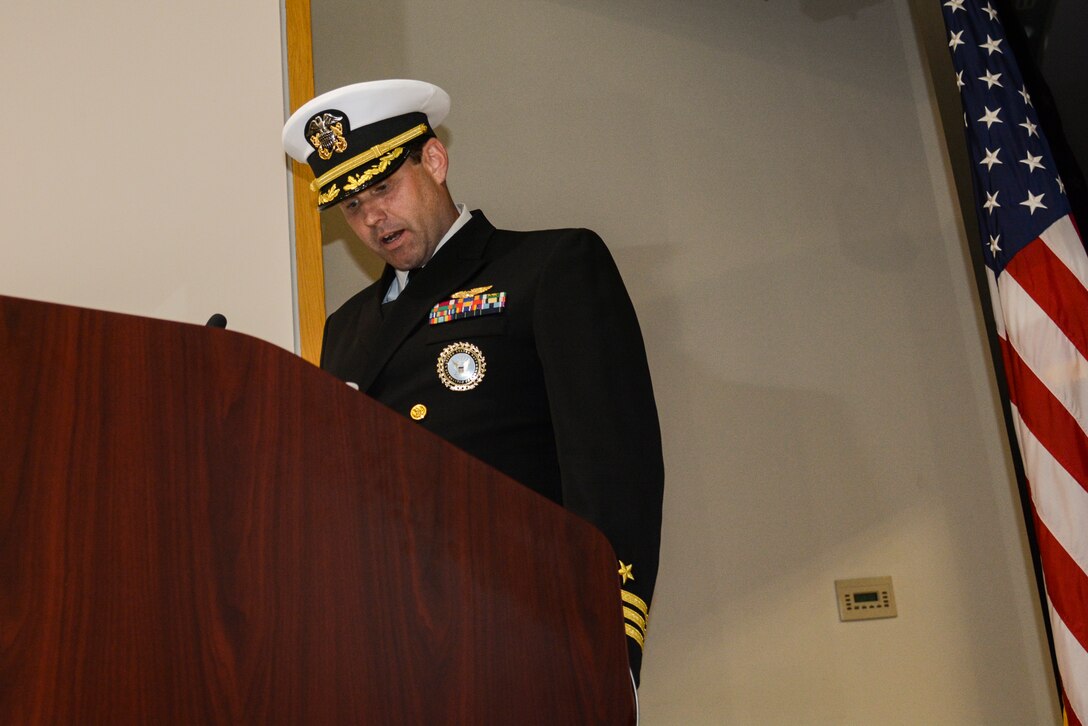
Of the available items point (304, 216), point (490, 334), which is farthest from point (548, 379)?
point (304, 216)

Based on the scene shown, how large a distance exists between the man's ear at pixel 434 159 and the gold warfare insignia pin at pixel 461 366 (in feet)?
1.14

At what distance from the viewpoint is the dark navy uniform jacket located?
1179mm

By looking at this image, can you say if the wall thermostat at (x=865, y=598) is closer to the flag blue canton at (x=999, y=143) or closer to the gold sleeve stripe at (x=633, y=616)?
the flag blue canton at (x=999, y=143)

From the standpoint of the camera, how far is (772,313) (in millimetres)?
2430

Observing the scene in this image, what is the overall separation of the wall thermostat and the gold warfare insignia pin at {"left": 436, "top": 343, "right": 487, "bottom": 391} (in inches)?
49.5

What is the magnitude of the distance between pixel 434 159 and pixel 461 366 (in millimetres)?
407

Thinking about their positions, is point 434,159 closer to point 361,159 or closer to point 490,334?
point 361,159

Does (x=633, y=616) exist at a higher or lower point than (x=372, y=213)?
lower

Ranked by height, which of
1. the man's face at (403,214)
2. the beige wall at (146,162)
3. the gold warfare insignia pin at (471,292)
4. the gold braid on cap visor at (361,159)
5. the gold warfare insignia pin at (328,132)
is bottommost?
the gold warfare insignia pin at (471,292)

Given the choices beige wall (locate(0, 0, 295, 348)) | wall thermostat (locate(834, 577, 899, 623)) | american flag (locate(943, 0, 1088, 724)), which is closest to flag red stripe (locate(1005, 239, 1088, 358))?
american flag (locate(943, 0, 1088, 724))

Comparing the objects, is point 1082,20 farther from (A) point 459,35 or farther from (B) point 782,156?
(A) point 459,35

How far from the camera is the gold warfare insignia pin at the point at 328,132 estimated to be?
152 cm

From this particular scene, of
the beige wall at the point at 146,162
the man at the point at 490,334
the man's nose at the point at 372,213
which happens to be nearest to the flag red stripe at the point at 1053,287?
the man at the point at 490,334

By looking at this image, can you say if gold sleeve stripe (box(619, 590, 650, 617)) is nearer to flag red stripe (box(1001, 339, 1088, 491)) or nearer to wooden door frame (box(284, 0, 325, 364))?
wooden door frame (box(284, 0, 325, 364))
